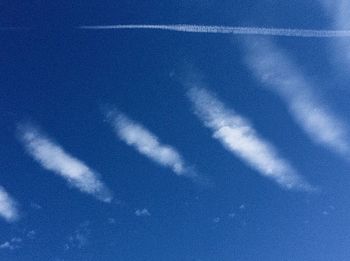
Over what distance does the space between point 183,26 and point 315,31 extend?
3219 millimetres

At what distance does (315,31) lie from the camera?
3.29 meters

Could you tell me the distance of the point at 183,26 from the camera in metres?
3.24

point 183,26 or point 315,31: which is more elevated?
point 315,31
